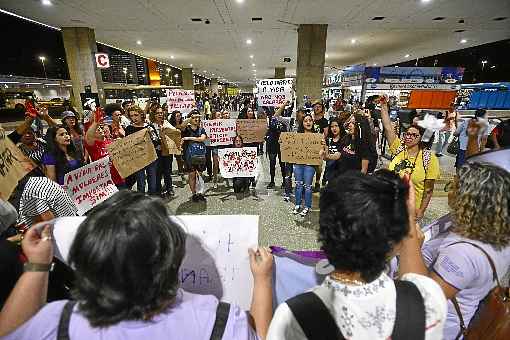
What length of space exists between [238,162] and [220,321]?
471cm

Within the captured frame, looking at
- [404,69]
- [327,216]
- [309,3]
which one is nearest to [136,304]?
[327,216]

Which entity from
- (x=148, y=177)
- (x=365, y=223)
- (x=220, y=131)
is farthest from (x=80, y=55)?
(x=365, y=223)

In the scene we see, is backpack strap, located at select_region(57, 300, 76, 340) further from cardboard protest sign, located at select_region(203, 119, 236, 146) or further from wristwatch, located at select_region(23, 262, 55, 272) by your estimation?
cardboard protest sign, located at select_region(203, 119, 236, 146)

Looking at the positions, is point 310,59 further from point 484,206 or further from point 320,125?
point 484,206

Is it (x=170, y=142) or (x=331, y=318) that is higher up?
(x=331, y=318)

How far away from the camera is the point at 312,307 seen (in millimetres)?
858

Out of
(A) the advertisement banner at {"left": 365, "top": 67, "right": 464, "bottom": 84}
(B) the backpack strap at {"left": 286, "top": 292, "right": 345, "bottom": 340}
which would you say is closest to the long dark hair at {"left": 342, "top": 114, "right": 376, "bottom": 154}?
(B) the backpack strap at {"left": 286, "top": 292, "right": 345, "bottom": 340}

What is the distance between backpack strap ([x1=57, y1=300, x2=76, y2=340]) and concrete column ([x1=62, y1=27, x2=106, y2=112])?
1195 centimetres

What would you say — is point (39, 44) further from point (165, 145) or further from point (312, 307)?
point (312, 307)

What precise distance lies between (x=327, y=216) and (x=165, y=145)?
4.75 m

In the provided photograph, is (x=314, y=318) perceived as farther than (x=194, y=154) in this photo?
No

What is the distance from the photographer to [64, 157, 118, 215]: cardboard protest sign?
2775 millimetres

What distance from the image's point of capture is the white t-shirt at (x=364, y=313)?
85 centimetres

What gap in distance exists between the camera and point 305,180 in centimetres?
455
